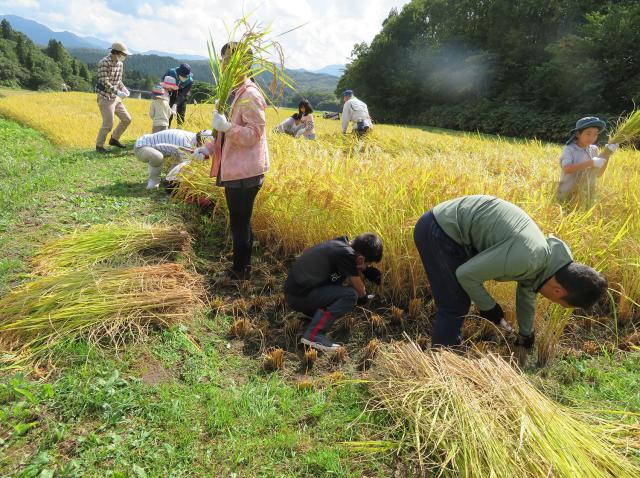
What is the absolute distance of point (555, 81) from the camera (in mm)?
20922

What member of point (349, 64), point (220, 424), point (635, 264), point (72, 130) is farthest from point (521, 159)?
point (349, 64)

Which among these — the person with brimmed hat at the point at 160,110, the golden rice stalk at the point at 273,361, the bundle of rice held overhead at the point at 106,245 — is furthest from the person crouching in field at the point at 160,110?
the golden rice stalk at the point at 273,361

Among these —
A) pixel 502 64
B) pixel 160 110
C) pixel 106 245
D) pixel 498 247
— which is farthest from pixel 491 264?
pixel 502 64

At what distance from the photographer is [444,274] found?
7.57 feet

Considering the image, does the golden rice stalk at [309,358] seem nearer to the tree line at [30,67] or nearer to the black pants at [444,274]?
the black pants at [444,274]

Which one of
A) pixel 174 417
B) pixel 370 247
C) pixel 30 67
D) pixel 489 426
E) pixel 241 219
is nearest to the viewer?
pixel 489 426

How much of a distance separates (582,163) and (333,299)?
285 cm

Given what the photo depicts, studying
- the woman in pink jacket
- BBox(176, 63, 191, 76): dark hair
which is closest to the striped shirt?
the woman in pink jacket

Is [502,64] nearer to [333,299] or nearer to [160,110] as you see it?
[160,110]

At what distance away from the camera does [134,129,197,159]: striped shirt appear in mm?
4870

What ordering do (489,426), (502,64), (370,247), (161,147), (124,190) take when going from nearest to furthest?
(489,426)
(370,247)
(124,190)
(161,147)
(502,64)

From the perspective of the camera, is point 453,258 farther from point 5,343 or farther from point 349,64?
point 349,64

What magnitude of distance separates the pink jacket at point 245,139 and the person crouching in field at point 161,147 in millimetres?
1991

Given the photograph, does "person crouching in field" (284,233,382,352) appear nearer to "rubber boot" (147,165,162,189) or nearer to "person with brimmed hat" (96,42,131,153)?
"rubber boot" (147,165,162,189)
